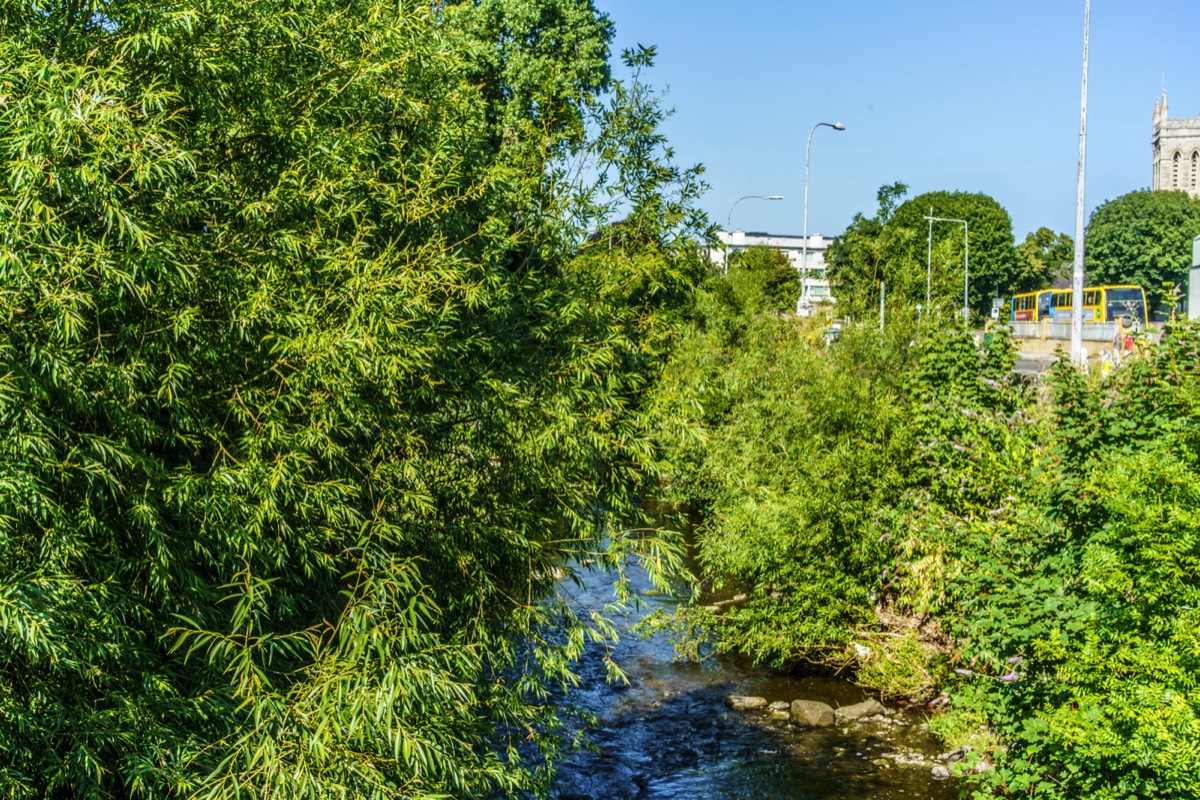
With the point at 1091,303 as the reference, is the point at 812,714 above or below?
below

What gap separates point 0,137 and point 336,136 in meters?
2.39

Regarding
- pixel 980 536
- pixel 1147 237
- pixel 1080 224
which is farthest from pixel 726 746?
pixel 1147 237

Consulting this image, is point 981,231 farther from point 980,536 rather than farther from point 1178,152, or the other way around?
point 1178,152

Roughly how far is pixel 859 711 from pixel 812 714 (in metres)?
0.64

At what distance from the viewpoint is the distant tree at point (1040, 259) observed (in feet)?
298

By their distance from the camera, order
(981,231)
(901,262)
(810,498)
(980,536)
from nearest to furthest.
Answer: (980,536) → (810,498) → (901,262) → (981,231)

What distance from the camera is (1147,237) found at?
94.1 meters

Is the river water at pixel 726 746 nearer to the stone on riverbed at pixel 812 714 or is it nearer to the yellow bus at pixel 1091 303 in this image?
the stone on riverbed at pixel 812 714

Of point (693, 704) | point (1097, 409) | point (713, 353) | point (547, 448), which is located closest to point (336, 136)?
point (547, 448)

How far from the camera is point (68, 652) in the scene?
16.4ft

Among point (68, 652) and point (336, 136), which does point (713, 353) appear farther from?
point (68, 652)

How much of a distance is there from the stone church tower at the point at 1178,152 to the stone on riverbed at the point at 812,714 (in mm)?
165329

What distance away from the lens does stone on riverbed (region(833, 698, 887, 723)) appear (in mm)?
13664

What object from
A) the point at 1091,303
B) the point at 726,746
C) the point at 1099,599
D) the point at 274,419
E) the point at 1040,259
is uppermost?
the point at 1040,259
